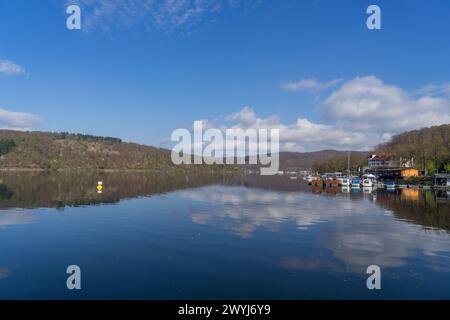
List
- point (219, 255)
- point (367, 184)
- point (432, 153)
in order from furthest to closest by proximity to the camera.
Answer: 1. point (432, 153)
2. point (367, 184)
3. point (219, 255)

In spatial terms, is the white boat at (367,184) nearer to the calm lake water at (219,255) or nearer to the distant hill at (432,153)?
the distant hill at (432,153)

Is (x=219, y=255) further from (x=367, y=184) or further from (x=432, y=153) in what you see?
(x=432, y=153)

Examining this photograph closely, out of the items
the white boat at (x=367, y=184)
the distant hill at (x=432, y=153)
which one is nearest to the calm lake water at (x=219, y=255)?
the white boat at (x=367, y=184)

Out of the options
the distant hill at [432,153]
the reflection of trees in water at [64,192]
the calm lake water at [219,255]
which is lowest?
the calm lake water at [219,255]

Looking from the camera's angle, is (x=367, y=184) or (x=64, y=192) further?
(x=367, y=184)

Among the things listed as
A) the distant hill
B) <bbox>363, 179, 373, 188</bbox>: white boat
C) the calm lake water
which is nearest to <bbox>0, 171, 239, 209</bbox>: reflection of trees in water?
the calm lake water

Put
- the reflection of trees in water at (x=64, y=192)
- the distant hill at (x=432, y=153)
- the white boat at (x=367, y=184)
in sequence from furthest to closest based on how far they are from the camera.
Result: the distant hill at (x=432, y=153) < the white boat at (x=367, y=184) < the reflection of trees in water at (x=64, y=192)

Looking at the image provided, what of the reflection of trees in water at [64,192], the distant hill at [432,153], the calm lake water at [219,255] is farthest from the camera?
the distant hill at [432,153]

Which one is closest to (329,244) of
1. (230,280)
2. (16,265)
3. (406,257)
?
(406,257)

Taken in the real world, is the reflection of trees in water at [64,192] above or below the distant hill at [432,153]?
below

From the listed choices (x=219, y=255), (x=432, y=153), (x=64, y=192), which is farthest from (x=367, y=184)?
(x=219, y=255)

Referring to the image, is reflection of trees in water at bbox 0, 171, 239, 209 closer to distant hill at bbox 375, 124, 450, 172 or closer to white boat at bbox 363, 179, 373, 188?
white boat at bbox 363, 179, 373, 188

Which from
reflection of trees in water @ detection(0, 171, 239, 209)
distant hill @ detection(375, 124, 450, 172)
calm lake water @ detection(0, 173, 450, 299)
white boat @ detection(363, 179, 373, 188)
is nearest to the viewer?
calm lake water @ detection(0, 173, 450, 299)

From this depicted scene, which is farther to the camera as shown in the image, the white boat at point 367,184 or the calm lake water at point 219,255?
the white boat at point 367,184
